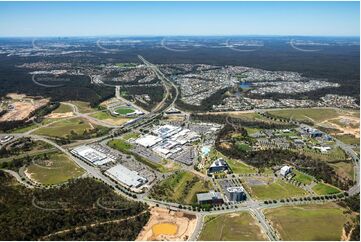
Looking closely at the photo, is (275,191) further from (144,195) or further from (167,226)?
(144,195)

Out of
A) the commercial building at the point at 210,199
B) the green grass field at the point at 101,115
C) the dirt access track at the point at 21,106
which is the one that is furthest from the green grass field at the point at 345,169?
the dirt access track at the point at 21,106

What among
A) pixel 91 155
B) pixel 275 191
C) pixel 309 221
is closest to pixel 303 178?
pixel 275 191

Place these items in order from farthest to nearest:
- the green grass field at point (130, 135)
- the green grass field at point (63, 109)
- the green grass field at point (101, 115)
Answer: the green grass field at point (63, 109) → the green grass field at point (101, 115) → the green grass field at point (130, 135)

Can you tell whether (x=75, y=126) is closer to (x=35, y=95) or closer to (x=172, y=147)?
(x=172, y=147)

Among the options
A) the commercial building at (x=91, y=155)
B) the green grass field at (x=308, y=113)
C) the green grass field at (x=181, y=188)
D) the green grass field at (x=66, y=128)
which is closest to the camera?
the green grass field at (x=181, y=188)

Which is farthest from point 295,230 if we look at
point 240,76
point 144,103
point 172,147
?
point 240,76

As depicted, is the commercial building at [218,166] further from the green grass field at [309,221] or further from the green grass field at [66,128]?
the green grass field at [66,128]

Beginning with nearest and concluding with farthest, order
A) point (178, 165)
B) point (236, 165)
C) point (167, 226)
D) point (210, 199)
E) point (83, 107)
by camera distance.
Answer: point (167, 226)
point (210, 199)
point (236, 165)
point (178, 165)
point (83, 107)
